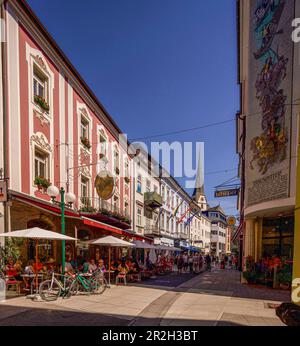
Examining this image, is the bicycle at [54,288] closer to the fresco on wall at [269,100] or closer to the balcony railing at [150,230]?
the fresco on wall at [269,100]

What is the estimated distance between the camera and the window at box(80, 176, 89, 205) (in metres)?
17.4

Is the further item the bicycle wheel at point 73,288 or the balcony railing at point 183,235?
the balcony railing at point 183,235

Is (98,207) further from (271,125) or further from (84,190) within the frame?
(271,125)

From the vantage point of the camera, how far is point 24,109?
11938 millimetres

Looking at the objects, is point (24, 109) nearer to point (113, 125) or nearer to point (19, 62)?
point (19, 62)

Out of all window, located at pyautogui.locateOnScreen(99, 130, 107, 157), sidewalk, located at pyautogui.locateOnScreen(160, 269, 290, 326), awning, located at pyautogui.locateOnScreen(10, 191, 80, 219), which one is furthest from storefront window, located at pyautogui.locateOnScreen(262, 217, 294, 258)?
window, located at pyautogui.locateOnScreen(99, 130, 107, 157)

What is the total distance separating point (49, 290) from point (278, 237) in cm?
1201

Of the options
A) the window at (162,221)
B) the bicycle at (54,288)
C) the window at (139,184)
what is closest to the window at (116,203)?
the window at (139,184)

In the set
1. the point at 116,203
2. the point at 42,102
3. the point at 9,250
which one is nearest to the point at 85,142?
the point at 42,102

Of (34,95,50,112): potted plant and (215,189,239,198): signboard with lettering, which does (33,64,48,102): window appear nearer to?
(34,95,50,112): potted plant

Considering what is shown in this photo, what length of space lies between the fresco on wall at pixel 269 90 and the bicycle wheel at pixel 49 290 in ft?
Result: 33.8

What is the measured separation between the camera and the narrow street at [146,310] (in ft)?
22.2

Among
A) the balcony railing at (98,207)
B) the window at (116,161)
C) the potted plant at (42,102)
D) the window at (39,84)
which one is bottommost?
the balcony railing at (98,207)
